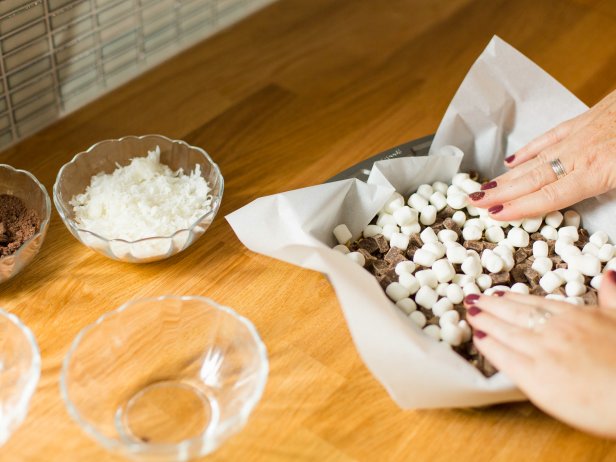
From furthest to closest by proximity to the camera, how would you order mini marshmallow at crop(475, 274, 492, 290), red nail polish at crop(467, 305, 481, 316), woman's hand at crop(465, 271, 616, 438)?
mini marshmallow at crop(475, 274, 492, 290) < red nail polish at crop(467, 305, 481, 316) < woman's hand at crop(465, 271, 616, 438)

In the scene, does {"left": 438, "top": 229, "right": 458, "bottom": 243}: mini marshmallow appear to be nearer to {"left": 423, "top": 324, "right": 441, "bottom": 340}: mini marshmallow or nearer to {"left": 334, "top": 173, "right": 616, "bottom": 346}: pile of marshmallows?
{"left": 334, "top": 173, "right": 616, "bottom": 346}: pile of marshmallows

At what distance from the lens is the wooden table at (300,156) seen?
2.71 ft

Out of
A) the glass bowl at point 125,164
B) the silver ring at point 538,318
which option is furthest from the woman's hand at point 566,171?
the glass bowl at point 125,164

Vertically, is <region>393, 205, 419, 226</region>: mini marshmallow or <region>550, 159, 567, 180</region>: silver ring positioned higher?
<region>550, 159, 567, 180</region>: silver ring

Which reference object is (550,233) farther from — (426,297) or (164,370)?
(164,370)

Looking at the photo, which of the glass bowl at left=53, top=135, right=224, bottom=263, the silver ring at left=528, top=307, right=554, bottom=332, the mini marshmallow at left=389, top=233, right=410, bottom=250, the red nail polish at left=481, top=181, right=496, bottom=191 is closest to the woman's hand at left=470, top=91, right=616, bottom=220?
the red nail polish at left=481, top=181, right=496, bottom=191

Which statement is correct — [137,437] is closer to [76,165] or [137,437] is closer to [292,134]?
[76,165]

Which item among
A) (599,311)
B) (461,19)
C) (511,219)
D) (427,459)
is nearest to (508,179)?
(511,219)

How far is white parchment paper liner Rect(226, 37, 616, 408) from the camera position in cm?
81

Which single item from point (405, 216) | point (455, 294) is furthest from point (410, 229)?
point (455, 294)

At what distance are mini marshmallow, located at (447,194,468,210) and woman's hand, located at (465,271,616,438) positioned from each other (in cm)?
21

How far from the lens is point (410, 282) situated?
95 cm

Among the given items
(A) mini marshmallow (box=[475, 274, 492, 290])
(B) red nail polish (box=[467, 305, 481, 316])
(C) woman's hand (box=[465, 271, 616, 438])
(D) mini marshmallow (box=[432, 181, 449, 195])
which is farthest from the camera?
(D) mini marshmallow (box=[432, 181, 449, 195])

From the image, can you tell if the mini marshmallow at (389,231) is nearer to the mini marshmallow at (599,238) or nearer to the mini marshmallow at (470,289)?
the mini marshmallow at (470,289)
